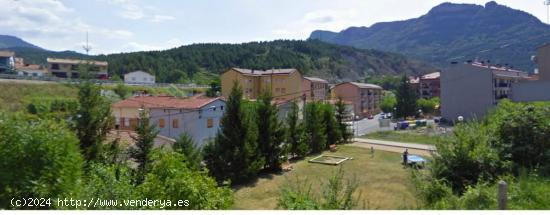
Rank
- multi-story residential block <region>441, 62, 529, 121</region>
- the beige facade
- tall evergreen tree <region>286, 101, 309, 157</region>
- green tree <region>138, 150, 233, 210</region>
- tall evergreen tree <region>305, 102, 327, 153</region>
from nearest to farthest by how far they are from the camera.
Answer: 1. green tree <region>138, 150, 233, 210</region>
2. tall evergreen tree <region>286, 101, 309, 157</region>
3. tall evergreen tree <region>305, 102, 327, 153</region>
4. the beige facade
5. multi-story residential block <region>441, 62, 529, 121</region>

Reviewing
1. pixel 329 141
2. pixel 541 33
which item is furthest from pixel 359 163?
pixel 541 33

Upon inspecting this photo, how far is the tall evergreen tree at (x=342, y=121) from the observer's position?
33.1 m

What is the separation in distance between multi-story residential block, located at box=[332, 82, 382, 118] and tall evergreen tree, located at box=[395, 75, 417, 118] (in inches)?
383

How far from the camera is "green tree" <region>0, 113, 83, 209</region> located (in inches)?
201

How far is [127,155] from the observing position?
606 inches

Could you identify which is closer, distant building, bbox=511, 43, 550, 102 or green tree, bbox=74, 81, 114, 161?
green tree, bbox=74, 81, 114, 161

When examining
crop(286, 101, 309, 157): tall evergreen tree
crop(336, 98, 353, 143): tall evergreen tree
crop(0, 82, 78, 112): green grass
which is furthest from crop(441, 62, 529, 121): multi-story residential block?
crop(0, 82, 78, 112): green grass

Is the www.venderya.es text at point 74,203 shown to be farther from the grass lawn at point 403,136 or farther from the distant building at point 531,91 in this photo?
the grass lawn at point 403,136

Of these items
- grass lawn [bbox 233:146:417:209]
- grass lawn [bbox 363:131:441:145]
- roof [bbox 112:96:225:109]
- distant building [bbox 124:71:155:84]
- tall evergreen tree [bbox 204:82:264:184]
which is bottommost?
grass lawn [bbox 233:146:417:209]

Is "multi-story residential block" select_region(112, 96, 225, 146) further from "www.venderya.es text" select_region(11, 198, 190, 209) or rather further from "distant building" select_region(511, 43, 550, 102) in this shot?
"www.venderya.es text" select_region(11, 198, 190, 209)

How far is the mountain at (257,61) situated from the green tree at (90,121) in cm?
6545

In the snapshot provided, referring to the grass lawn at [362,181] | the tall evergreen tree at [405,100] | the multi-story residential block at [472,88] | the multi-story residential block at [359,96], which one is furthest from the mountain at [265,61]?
the grass lawn at [362,181]

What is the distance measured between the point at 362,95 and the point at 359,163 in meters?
49.7

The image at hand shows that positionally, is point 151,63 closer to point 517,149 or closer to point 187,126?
point 187,126
